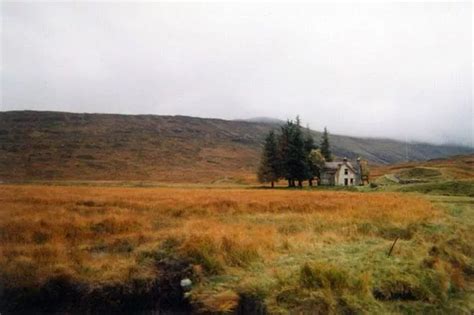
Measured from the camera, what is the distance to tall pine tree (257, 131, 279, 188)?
74875 mm

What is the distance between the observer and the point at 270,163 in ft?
248

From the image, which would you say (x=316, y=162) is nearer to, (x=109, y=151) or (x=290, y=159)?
(x=290, y=159)

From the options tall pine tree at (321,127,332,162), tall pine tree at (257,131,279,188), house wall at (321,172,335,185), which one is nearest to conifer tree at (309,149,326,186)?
house wall at (321,172,335,185)

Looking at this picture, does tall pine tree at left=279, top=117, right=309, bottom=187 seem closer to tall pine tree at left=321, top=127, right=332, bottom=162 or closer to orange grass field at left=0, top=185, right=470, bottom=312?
tall pine tree at left=321, top=127, right=332, bottom=162

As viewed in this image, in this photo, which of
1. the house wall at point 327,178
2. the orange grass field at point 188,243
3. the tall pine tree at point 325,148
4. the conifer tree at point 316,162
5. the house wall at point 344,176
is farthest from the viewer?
the tall pine tree at point 325,148

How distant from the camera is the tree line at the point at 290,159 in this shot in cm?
7281

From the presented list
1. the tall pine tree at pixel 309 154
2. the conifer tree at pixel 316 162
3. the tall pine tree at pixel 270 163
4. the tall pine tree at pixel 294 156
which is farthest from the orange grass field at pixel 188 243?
the conifer tree at pixel 316 162

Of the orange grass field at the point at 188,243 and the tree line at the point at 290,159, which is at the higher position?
the tree line at the point at 290,159

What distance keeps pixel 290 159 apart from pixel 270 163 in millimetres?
4284

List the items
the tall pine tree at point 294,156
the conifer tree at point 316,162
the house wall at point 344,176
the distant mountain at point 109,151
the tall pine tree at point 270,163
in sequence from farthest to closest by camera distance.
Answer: the distant mountain at point 109,151, the house wall at point 344,176, the conifer tree at point 316,162, the tall pine tree at point 270,163, the tall pine tree at point 294,156

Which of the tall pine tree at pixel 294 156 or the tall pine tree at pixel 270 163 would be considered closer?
the tall pine tree at pixel 294 156

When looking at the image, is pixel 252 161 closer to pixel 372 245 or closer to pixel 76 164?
pixel 76 164

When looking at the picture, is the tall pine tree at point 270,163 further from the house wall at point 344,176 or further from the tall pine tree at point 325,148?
the house wall at point 344,176

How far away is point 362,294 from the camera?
11.3 metres
